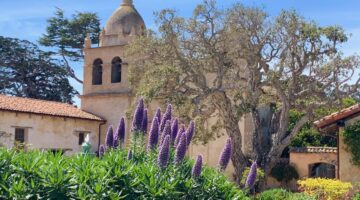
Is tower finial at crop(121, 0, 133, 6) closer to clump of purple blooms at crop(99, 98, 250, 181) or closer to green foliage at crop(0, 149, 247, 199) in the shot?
clump of purple blooms at crop(99, 98, 250, 181)

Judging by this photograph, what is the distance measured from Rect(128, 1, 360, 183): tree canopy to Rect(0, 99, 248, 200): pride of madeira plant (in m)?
16.0

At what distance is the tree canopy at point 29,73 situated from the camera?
46.3 m

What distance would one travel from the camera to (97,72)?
3684cm

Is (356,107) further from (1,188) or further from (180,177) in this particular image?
(1,188)

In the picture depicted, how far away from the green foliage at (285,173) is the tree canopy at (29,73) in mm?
24467

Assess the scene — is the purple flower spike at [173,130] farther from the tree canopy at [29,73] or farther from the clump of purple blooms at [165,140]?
the tree canopy at [29,73]

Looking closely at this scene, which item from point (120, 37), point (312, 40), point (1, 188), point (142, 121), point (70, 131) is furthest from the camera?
point (120, 37)

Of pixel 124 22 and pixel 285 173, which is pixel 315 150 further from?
pixel 124 22

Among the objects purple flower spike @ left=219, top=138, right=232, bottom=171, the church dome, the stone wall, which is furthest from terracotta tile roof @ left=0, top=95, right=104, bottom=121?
purple flower spike @ left=219, top=138, right=232, bottom=171

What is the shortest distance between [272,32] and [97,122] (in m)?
15.2

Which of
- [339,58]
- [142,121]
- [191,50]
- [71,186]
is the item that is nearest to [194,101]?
[191,50]

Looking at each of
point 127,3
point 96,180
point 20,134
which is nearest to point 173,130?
point 96,180

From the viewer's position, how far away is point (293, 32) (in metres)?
24.0

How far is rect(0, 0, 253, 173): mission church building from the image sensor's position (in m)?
31.0
